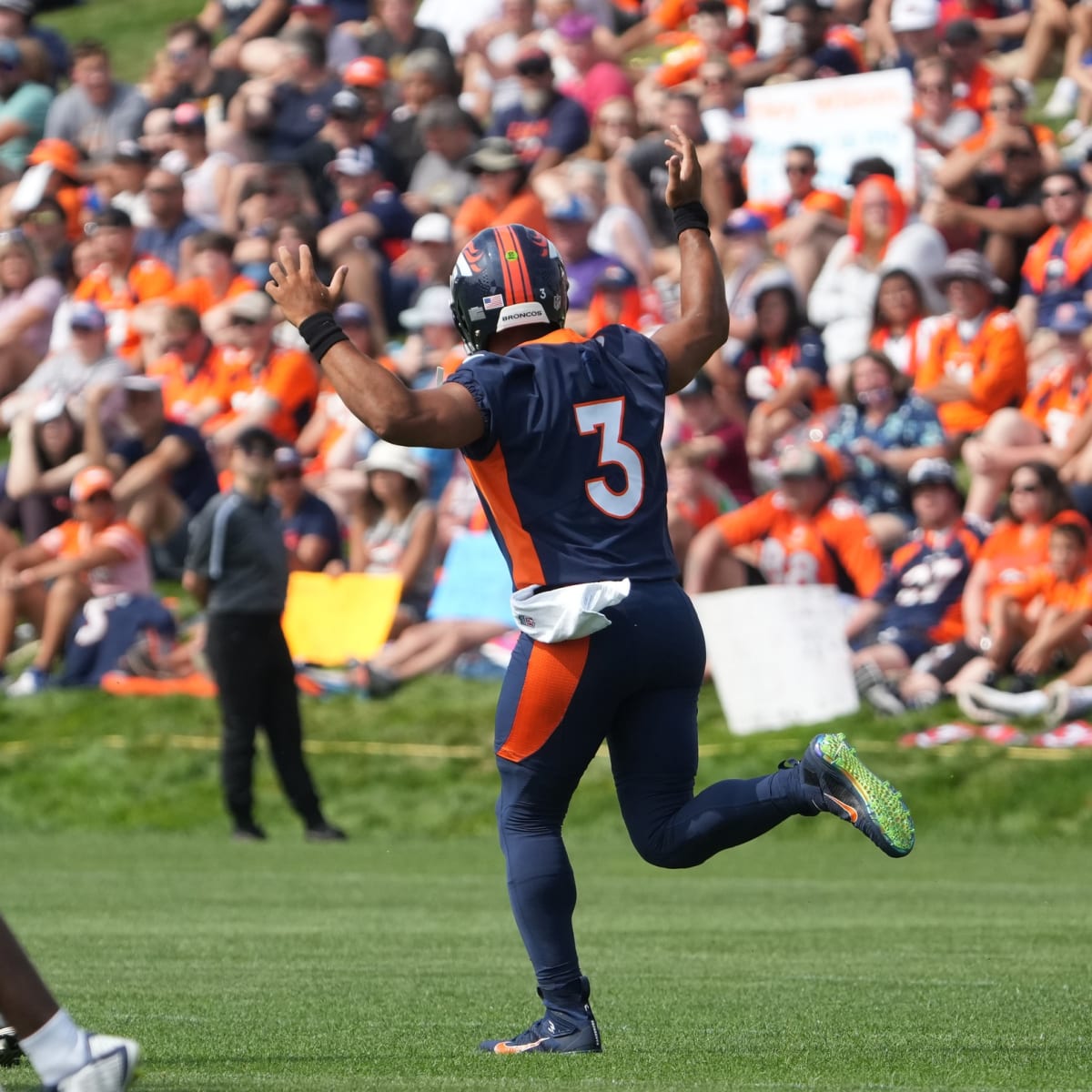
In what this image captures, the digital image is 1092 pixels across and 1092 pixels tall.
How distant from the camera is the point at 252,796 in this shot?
1502 centimetres

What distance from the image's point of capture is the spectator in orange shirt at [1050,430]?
1513cm

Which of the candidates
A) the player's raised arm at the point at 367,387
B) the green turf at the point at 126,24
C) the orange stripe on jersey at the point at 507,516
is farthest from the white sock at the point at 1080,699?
the green turf at the point at 126,24

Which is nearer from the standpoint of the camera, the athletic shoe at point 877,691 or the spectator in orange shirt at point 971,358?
the athletic shoe at point 877,691

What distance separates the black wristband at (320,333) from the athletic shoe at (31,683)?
498 inches

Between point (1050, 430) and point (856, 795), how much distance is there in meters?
10.3

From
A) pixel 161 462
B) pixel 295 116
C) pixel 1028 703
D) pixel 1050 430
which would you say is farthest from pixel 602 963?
pixel 295 116

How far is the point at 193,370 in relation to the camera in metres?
20.3

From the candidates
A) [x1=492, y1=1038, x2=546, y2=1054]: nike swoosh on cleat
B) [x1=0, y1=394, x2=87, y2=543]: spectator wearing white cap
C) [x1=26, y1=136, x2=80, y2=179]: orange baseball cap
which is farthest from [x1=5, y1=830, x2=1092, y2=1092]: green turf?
[x1=26, y1=136, x2=80, y2=179]: orange baseball cap

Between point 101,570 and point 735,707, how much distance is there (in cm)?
595

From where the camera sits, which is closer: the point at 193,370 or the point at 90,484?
the point at 90,484

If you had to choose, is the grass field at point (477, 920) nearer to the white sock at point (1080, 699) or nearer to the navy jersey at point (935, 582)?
the white sock at point (1080, 699)

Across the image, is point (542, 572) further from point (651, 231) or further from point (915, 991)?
point (651, 231)

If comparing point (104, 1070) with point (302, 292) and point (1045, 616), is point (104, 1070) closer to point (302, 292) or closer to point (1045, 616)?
point (302, 292)

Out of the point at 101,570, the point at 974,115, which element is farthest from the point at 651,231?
the point at 101,570
